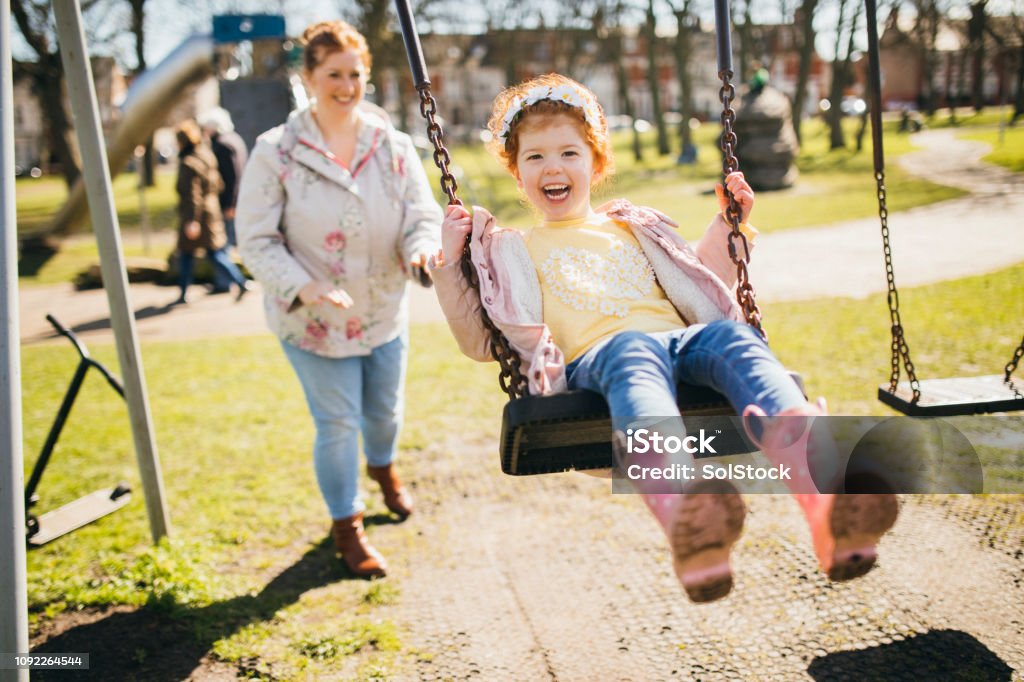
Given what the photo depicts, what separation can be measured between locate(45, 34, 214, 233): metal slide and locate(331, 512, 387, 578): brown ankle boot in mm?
11324

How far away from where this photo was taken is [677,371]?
217cm

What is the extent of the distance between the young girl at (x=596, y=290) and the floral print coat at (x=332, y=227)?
63 centimetres

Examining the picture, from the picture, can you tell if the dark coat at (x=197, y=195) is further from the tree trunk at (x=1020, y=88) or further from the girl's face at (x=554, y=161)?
the tree trunk at (x=1020, y=88)

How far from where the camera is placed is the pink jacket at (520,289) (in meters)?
2.32

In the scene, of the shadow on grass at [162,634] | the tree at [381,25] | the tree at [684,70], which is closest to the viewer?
the shadow on grass at [162,634]

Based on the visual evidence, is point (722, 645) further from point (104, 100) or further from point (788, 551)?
point (104, 100)

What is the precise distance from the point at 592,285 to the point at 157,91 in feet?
42.1

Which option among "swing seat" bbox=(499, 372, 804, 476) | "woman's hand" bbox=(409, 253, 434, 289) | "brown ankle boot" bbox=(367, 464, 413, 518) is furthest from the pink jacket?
"brown ankle boot" bbox=(367, 464, 413, 518)

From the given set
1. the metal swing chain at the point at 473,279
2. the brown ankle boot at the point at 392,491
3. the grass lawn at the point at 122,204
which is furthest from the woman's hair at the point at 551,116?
the grass lawn at the point at 122,204

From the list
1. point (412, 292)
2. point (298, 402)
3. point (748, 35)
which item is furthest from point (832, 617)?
point (748, 35)

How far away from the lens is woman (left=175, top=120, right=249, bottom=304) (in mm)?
9125

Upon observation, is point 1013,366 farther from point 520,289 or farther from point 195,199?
point 195,199

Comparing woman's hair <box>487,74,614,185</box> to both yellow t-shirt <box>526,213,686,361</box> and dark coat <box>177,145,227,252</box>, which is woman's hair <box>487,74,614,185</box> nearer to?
yellow t-shirt <box>526,213,686,361</box>

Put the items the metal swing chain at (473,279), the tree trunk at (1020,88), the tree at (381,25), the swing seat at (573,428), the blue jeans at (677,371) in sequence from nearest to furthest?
the blue jeans at (677,371) < the swing seat at (573,428) < the metal swing chain at (473,279) < the tree at (381,25) < the tree trunk at (1020,88)
